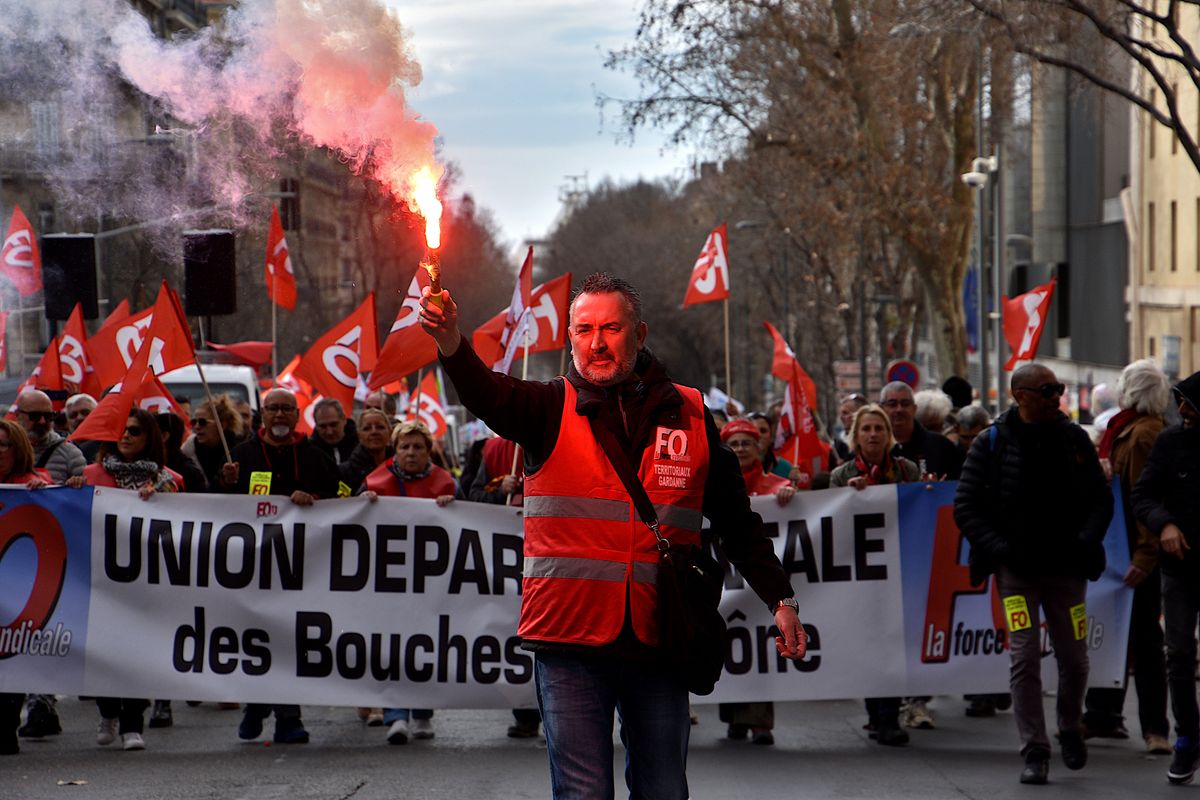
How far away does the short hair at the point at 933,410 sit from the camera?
12383mm

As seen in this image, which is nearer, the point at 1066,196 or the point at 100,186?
the point at 100,186

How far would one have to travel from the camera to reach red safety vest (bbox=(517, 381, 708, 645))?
4.87 m

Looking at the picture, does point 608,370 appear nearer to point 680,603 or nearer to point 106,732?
point 680,603

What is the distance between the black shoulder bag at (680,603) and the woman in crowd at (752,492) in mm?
4540

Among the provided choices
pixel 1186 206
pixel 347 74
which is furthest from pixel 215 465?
pixel 1186 206

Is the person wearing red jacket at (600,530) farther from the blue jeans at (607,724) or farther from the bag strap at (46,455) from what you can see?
the bag strap at (46,455)

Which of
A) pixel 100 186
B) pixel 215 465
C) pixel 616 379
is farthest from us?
pixel 215 465

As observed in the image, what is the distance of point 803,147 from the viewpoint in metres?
35.1

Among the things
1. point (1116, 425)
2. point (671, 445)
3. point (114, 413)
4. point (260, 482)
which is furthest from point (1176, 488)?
point (114, 413)

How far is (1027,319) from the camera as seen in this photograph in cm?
1664

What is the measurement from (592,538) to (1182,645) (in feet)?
14.0

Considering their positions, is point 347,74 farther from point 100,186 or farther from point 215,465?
point 215,465

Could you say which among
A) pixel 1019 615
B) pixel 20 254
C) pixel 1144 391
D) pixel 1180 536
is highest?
pixel 20 254

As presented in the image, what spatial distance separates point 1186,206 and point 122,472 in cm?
3263
